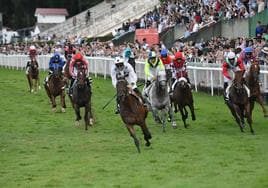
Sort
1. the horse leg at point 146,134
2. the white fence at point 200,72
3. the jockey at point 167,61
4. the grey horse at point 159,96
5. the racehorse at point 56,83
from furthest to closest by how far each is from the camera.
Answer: the white fence at point 200,72 → the racehorse at point 56,83 → the jockey at point 167,61 → the grey horse at point 159,96 → the horse leg at point 146,134

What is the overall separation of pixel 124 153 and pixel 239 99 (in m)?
3.74

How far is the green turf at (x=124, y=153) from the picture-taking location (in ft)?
39.5

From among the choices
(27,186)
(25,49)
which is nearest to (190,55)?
(27,186)

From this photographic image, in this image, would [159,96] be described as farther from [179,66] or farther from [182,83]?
[179,66]

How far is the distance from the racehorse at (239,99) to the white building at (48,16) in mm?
71070

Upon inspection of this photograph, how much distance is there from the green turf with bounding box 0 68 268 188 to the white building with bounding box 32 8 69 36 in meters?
65.4

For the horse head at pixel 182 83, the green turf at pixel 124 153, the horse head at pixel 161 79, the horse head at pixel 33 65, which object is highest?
the horse head at pixel 33 65

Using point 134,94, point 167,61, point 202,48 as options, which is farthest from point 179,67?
point 202,48

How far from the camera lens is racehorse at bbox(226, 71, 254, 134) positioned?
57.0ft

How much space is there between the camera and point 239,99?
1753 cm

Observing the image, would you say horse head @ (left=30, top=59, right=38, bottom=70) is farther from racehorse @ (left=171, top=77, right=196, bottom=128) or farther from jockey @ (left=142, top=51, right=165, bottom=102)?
jockey @ (left=142, top=51, right=165, bottom=102)

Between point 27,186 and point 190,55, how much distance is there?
61.9 feet

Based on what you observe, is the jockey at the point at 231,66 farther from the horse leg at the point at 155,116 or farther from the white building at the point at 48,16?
the white building at the point at 48,16

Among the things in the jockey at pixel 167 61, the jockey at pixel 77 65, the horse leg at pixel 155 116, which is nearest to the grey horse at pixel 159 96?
the horse leg at pixel 155 116
